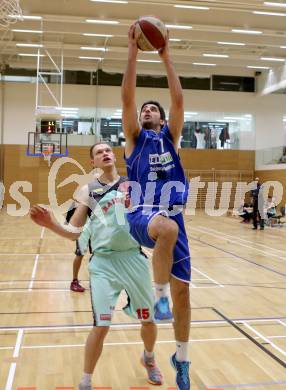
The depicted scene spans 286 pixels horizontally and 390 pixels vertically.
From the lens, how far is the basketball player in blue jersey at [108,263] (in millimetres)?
3410

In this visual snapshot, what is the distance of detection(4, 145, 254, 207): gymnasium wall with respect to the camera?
25.9 meters

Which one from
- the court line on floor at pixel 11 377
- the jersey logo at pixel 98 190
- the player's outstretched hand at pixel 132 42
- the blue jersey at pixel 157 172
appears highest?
the player's outstretched hand at pixel 132 42

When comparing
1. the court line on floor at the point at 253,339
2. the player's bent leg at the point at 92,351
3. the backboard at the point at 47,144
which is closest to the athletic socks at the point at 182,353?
the player's bent leg at the point at 92,351

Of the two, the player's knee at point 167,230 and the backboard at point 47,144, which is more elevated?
the backboard at point 47,144

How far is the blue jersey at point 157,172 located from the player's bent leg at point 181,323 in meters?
0.57

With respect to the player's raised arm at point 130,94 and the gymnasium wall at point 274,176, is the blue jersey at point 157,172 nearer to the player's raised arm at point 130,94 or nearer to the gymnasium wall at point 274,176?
the player's raised arm at point 130,94

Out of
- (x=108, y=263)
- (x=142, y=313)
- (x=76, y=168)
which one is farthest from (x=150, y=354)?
(x=76, y=168)

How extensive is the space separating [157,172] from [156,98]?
24719mm

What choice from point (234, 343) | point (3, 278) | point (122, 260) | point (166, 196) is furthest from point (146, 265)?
point (3, 278)

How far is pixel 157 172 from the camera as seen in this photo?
3277 millimetres

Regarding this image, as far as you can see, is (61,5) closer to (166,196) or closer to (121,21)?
(121,21)

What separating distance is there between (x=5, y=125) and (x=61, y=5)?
10.2 m

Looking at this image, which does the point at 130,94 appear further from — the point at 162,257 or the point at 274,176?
the point at 274,176

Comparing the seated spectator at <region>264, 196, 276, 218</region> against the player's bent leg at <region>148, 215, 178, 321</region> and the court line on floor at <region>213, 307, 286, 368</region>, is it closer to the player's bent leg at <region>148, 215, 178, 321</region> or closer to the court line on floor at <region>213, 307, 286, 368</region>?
the court line on floor at <region>213, 307, 286, 368</region>
